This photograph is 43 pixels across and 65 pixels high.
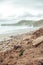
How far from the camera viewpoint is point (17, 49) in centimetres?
1557

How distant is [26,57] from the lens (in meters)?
13.5

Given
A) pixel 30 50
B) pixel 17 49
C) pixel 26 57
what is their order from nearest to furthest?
pixel 26 57, pixel 30 50, pixel 17 49

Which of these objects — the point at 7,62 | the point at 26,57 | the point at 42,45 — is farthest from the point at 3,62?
the point at 42,45

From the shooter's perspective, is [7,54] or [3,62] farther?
[7,54]

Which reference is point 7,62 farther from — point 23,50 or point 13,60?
point 23,50

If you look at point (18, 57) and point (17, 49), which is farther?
point (17, 49)

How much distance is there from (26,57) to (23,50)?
1.32 metres

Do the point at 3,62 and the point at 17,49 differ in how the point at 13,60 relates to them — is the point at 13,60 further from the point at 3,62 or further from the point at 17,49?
the point at 17,49

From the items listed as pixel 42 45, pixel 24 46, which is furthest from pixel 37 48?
pixel 24 46

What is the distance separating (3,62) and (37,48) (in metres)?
1.83

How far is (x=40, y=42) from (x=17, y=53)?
4.24ft

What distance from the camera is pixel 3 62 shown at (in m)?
13.9

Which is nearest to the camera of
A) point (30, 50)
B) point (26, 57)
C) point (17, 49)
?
point (26, 57)

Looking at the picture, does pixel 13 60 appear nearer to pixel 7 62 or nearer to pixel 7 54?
pixel 7 62
